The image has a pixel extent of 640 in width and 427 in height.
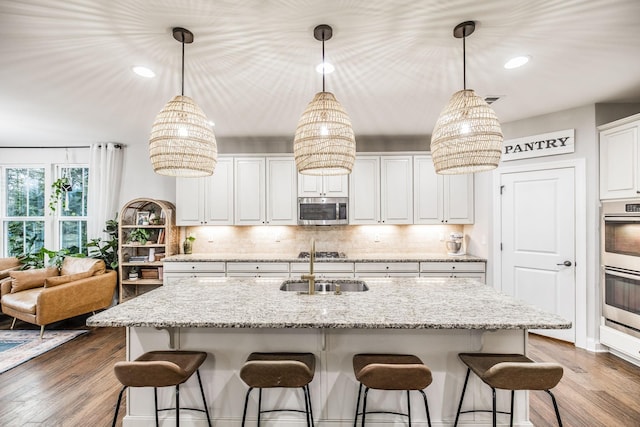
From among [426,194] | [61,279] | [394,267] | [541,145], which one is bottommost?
[61,279]

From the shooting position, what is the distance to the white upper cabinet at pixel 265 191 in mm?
4520

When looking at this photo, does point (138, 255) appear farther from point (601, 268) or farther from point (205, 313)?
point (601, 268)

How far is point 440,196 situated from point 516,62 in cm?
222

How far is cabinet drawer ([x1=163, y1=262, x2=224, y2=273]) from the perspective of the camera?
4.21 m

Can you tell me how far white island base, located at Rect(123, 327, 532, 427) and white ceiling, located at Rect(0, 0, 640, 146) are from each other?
6.37ft

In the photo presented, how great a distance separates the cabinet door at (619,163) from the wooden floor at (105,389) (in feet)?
5.52

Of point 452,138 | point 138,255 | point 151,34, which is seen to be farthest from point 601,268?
point 138,255

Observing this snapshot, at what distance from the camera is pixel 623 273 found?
3.02 metres

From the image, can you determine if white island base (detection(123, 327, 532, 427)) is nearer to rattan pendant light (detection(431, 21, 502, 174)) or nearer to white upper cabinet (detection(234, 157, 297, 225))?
rattan pendant light (detection(431, 21, 502, 174))

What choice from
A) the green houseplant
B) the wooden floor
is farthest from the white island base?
the green houseplant

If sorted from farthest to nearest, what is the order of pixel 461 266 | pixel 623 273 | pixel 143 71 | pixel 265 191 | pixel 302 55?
pixel 265 191 < pixel 461 266 < pixel 623 273 < pixel 143 71 < pixel 302 55

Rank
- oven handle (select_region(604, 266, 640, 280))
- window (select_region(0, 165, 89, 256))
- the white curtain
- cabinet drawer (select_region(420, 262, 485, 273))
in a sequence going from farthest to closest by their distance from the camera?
window (select_region(0, 165, 89, 256)) < the white curtain < cabinet drawer (select_region(420, 262, 485, 273)) < oven handle (select_region(604, 266, 640, 280))

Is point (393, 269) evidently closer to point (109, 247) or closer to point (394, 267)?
point (394, 267)

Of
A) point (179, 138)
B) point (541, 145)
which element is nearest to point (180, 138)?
point (179, 138)
